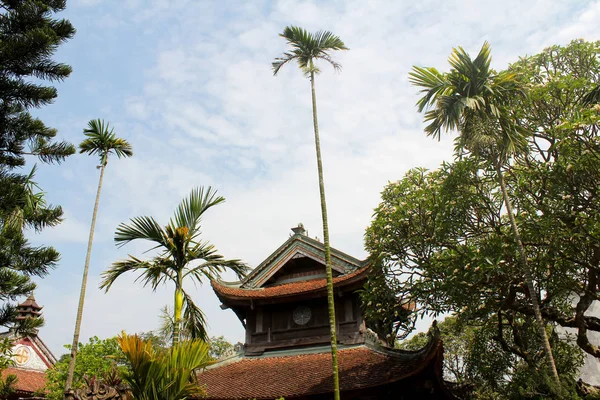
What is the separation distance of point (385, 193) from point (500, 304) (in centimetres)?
456

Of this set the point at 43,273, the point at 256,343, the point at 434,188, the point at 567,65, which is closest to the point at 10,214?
the point at 43,273

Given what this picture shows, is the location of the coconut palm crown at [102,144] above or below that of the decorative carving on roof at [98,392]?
above

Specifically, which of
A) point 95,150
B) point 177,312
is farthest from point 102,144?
point 177,312

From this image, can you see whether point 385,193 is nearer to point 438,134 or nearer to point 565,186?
point 438,134

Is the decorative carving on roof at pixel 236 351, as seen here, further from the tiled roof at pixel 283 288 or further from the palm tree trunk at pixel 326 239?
the palm tree trunk at pixel 326 239

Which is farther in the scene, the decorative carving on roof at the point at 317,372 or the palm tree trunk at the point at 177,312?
the decorative carving on roof at the point at 317,372

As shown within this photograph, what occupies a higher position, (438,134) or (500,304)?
(438,134)

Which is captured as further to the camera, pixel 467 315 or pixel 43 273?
pixel 467 315

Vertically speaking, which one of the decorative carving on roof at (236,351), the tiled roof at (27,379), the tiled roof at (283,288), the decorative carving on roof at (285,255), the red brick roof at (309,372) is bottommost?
the tiled roof at (27,379)

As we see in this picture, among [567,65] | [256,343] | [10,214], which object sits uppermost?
[567,65]

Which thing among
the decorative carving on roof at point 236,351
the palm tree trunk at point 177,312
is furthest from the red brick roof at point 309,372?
the palm tree trunk at point 177,312

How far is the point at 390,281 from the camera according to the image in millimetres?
13250

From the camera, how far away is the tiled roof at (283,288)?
1525cm

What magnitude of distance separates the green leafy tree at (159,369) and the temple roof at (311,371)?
623 centimetres
